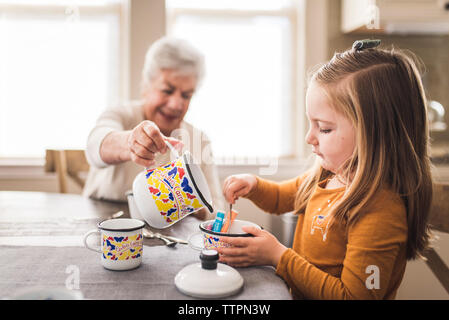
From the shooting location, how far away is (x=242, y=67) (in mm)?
2488

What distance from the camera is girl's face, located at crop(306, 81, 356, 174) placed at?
2.60ft

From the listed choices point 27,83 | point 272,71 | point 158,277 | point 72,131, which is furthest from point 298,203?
point 27,83

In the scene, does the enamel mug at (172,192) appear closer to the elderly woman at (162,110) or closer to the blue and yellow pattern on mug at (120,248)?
the blue and yellow pattern on mug at (120,248)

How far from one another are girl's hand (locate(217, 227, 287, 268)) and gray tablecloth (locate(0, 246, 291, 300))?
0.05 ft

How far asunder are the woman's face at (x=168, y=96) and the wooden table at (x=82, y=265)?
1.97ft

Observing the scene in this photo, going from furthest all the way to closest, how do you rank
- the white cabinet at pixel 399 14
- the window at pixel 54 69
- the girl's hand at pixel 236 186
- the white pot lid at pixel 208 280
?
the window at pixel 54 69, the white cabinet at pixel 399 14, the girl's hand at pixel 236 186, the white pot lid at pixel 208 280

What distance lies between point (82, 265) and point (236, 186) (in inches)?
18.1

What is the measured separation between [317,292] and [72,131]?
211 centimetres

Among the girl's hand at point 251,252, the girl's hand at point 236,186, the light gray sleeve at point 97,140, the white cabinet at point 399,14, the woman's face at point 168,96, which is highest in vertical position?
the white cabinet at point 399,14

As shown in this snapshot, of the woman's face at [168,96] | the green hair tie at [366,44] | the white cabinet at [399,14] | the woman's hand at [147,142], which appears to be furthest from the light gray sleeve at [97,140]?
the white cabinet at [399,14]

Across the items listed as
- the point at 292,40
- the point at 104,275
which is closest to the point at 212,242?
the point at 104,275

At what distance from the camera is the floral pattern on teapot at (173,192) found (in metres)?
0.74

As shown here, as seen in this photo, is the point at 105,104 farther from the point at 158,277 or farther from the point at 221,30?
the point at 158,277

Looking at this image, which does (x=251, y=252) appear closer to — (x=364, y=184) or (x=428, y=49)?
(x=364, y=184)
